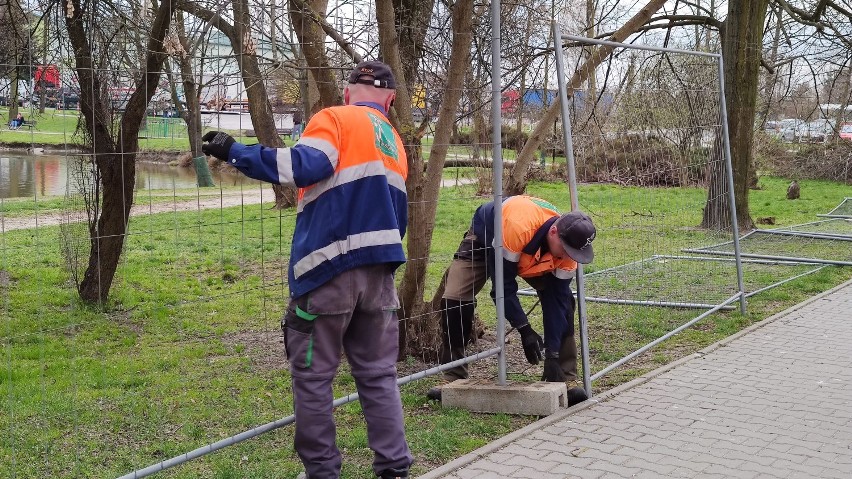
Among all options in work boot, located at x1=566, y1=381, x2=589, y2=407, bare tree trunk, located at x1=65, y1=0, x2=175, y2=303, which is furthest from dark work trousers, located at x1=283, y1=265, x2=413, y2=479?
work boot, located at x1=566, y1=381, x2=589, y2=407

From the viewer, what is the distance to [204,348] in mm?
7273

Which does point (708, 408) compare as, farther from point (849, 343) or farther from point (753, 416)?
point (849, 343)

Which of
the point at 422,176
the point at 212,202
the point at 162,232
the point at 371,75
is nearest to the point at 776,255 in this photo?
the point at 422,176

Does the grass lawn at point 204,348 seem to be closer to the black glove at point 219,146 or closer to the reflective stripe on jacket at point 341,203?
the reflective stripe on jacket at point 341,203

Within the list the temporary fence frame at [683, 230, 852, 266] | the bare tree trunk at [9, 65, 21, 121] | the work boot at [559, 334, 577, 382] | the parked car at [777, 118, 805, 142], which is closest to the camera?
the bare tree trunk at [9, 65, 21, 121]

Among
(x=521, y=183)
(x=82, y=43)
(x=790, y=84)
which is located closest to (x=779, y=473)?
(x=521, y=183)

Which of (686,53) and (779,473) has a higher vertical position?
(686,53)

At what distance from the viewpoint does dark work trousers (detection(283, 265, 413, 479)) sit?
165 inches

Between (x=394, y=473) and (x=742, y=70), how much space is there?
12.0 meters

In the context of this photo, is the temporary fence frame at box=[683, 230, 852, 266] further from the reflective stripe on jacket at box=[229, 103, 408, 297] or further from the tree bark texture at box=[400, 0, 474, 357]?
the reflective stripe on jacket at box=[229, 103, 408, 297]

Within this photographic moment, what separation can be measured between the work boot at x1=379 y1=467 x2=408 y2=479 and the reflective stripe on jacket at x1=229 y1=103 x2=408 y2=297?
91 cm

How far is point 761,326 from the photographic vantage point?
27.8ft

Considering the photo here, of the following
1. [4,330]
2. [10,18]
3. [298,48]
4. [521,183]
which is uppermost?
[10,18]

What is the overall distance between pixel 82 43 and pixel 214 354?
2662mm
